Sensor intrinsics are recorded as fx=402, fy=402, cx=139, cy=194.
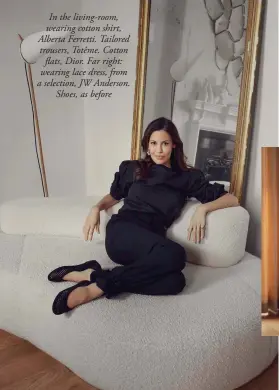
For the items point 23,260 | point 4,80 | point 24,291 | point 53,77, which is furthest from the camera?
point 53,77

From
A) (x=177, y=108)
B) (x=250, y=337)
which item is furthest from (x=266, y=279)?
(x=177, y=108)

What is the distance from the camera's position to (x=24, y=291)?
57.7 inches

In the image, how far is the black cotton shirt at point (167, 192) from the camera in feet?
5.41

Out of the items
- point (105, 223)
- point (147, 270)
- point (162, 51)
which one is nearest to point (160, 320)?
point (147, 270)

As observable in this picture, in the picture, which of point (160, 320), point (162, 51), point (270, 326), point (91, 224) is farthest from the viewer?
point (162, 51)

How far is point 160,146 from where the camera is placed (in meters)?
1.67

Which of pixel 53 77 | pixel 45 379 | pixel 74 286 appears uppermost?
pixel 53 77

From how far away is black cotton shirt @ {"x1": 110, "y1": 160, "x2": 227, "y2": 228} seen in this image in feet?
5.41

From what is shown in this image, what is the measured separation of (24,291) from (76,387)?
38cm

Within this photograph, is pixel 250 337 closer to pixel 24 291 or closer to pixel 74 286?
pixel 74 286

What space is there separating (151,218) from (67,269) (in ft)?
1.32

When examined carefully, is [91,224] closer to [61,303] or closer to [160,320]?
[61,303]

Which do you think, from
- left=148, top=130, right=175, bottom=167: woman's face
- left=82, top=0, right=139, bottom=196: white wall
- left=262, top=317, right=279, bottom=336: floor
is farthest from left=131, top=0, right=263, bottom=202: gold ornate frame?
left=262, top=317, right=279, bottom=336: floor

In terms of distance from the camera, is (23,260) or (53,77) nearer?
(23,260)
